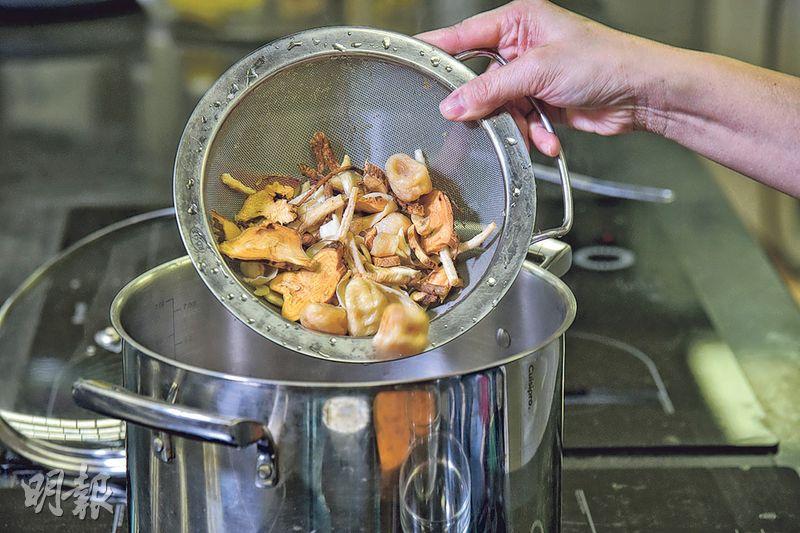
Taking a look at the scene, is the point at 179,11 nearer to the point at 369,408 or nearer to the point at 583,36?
the point at 583,36

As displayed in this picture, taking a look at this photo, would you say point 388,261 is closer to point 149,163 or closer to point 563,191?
point 563,191

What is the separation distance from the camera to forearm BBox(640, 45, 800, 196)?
34.6 inches

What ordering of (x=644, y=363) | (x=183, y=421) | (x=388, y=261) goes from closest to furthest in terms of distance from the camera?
(x=183, y=421), (x=388, y=261), (x=644, y=363)

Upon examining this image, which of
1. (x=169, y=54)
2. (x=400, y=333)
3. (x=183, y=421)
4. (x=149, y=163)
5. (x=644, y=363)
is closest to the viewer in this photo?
(x=183, y=421)

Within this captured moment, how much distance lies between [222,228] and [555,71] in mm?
277

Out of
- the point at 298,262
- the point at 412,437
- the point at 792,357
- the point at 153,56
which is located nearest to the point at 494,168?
the point at 298,262

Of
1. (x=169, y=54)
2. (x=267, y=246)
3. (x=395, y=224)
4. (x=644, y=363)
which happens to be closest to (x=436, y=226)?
(x=395, y=224)

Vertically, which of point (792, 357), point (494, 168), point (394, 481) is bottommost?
point (792, 357)

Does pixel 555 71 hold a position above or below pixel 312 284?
above

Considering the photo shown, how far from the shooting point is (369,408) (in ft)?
2.03

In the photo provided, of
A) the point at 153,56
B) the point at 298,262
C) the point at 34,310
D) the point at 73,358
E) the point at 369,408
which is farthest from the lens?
the point at 153,56

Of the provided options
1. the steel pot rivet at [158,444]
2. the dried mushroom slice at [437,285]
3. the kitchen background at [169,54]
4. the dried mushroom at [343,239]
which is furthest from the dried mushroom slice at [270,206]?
the kitchen background at [169,54]

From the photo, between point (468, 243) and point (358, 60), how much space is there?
0.54 feet

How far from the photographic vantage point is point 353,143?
0.88 metres
